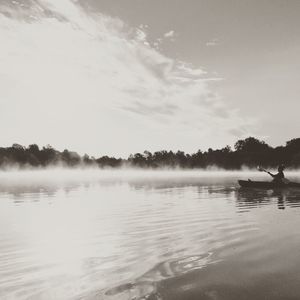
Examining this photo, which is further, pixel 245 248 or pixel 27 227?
pixel 27 227

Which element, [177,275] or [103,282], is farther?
[177,275]

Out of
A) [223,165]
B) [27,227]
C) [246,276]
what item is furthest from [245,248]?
[223,165]

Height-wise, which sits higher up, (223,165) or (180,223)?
(223,165)

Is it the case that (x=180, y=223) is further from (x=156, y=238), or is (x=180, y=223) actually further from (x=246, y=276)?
(x=246, y=276)

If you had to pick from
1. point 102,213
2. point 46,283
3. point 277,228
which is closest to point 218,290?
point 46,283

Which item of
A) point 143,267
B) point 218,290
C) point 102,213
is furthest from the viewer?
point 102,213

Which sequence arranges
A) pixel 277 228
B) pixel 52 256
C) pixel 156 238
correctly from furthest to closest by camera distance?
pixel 277 228 < pixel 156 238 < pixel 52 256

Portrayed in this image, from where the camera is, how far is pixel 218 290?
764cm

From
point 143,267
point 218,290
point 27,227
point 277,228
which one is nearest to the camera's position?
point 218,290

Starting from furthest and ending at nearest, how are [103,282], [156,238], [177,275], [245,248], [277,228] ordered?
1. [277,228]
2. [156,238]
3. [245,248]
4. [177,275]
5. [103,282]

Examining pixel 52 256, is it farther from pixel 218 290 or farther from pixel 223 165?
pixel 223 165

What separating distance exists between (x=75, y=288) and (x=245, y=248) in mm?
6061

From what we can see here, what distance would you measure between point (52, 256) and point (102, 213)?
419 inches

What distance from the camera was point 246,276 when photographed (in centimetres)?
855
